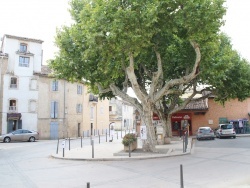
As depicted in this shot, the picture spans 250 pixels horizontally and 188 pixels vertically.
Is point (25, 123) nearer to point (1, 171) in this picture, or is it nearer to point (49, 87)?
point (49, 87)

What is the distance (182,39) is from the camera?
18.5 metres

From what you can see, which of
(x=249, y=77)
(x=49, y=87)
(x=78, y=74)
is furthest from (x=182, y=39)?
(x=49, y=87)

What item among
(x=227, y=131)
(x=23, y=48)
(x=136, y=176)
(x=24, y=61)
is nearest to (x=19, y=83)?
(x=24, y=61)

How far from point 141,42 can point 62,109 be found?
102 ft

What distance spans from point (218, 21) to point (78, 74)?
939cm

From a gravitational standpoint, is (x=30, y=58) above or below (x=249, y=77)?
above

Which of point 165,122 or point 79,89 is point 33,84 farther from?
point 165,122

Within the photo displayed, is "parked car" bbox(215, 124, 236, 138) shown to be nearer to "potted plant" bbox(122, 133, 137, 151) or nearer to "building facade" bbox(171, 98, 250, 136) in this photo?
"building facade" bbox(171, 98, 250, 136)

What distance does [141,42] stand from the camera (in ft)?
48.2

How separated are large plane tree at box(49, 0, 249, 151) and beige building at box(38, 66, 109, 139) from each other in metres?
22.1

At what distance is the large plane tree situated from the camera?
1412 cm

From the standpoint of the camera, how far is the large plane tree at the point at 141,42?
14.1 metres

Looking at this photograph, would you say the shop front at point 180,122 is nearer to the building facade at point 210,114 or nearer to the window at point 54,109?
the building facade at point 210,114

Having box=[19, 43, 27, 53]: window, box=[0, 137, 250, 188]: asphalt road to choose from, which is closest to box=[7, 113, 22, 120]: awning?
box=[19, 43, 27, 53]: window
